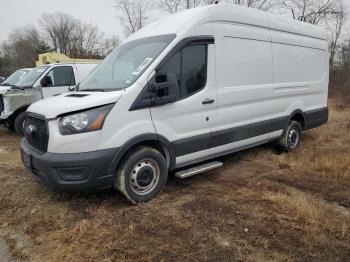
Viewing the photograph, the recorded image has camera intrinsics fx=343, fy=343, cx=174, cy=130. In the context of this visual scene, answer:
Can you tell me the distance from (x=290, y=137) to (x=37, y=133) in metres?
5.00

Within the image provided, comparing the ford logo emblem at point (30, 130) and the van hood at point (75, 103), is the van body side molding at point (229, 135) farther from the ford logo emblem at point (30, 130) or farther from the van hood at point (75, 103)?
the ford logo emblem at point (30, 130)

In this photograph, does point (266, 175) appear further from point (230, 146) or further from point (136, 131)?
point (136, 131)

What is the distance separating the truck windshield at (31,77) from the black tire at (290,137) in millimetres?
6706

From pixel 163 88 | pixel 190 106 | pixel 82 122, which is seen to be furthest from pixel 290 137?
pixel 82 122

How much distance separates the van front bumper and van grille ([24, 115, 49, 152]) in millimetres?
164

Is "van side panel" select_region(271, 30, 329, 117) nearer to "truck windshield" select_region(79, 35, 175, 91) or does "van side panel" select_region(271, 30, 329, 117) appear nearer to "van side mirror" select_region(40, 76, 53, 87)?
"truck windshield" select_region(79, 35, 175, 91)

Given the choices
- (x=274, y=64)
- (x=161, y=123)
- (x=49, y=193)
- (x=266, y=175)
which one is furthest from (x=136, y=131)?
(x=274, y=64)

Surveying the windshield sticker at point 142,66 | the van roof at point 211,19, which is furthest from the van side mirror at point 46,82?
the windshield sticker at point 142,66

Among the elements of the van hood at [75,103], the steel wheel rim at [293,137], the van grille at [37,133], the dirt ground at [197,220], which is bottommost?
the dirt ground at [197,220]

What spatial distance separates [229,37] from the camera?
5.37 meters

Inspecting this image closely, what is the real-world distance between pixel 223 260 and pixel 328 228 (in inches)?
51.9

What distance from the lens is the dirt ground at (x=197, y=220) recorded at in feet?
11.0

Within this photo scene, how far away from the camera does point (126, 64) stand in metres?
4.80

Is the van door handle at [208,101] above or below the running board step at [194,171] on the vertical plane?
above
